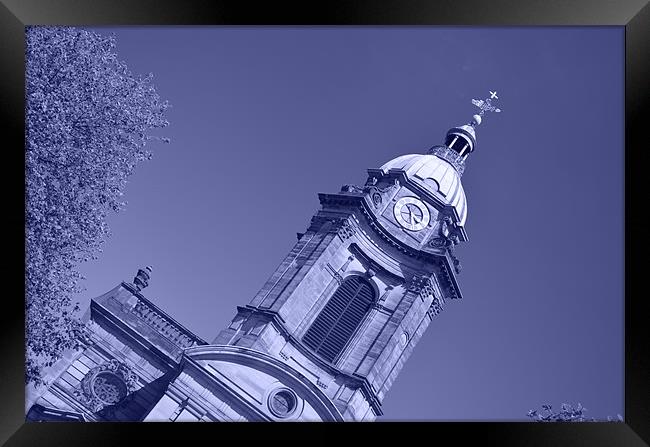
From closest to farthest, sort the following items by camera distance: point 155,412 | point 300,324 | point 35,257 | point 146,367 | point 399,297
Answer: point 35,257 → point 155,412 → point 146,367 → point 300,324 → point 399,297

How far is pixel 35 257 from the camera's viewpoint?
58.7 ft

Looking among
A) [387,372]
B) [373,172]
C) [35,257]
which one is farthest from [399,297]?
[35,257]

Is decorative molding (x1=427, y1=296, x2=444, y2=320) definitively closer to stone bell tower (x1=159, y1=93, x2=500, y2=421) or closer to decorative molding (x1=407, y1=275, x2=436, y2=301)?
stone bell tower (x1=159, y1=93, x2=500, y2=421)

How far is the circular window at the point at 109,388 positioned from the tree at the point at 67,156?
8339mm

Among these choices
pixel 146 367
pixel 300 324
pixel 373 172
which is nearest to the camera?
pixel 146 367

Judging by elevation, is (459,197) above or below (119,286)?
above

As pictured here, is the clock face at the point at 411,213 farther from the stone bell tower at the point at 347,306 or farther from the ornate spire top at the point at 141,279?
the ornate spire top at the point at 141,279

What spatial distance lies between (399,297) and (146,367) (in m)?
10.9

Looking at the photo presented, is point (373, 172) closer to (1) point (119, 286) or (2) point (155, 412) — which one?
(1) point (119, 286)

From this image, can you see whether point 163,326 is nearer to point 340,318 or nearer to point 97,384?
point 97,384

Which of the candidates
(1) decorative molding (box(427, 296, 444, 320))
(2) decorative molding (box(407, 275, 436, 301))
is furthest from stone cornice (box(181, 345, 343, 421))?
(1) decorative molding (box(427, 296, 444, 320))

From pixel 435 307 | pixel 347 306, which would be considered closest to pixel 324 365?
pixel 347 306

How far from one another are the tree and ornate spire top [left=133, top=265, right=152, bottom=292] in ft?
33.7
